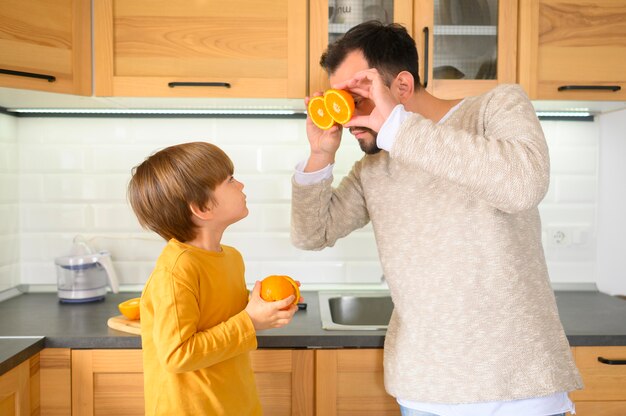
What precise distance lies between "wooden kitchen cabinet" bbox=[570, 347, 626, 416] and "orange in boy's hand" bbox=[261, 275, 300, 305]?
0.83 metres

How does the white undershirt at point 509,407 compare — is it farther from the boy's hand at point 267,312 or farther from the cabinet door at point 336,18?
the cabinet door at point 336,18

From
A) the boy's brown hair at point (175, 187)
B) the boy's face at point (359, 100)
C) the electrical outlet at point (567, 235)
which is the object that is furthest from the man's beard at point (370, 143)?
the electrical outlet at point (567, 235)

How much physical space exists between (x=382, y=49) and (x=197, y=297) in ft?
2.26

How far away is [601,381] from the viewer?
1.70 metres

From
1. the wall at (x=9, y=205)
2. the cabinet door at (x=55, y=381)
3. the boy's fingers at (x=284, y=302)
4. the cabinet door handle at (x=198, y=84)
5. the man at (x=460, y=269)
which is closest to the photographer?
the man at (x=460, y=269)

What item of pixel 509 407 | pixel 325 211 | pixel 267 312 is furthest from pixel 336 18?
pixel 509 407

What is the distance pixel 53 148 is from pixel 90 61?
478 millimetres

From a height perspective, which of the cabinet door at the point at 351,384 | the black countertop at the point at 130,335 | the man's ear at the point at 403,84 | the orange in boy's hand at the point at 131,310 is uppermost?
the man's ear at the point at 403,84

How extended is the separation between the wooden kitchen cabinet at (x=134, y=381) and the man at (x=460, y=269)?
36 cm

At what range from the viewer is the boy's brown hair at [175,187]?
1.37 metres

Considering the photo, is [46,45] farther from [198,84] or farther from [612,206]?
[612,206]

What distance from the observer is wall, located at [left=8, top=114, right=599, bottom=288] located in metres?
2.28

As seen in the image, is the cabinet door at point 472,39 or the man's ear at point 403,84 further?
the cabinet door at point 472,39

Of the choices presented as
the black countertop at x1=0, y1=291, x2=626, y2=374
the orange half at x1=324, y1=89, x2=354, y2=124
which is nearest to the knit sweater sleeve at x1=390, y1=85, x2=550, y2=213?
the orange half at x1=324, y1=89, x2=354, y2=124
